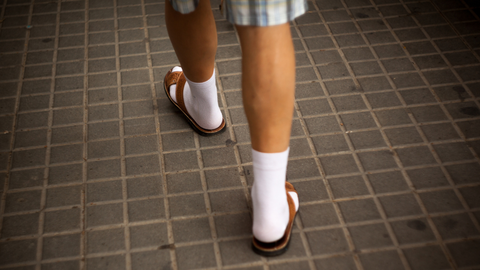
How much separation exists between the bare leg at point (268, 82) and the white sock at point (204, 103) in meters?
0.57

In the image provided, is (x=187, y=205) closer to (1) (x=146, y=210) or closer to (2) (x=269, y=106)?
(1) (x=146, y=210)

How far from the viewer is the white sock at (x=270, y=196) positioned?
4.37 feet

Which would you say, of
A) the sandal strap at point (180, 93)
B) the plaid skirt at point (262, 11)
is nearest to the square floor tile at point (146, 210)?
the sandal strap at point (180, 93)

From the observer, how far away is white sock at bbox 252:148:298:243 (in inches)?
52.4

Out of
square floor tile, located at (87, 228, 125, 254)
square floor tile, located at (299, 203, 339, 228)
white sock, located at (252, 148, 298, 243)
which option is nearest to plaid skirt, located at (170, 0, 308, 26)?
white sock, located at (252, 148, 298, 243)

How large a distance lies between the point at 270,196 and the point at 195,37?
2.36ft

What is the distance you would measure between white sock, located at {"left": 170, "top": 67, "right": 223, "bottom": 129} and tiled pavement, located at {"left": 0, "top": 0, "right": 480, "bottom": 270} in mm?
95

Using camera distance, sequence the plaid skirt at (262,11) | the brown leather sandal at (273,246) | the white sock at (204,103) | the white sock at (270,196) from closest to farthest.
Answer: the plaid skirt at (262,11), the white sock at (270,196), the brown leather sandal at (273,246), the white sock at (204,103)

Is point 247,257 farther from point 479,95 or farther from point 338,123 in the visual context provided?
point 479,95

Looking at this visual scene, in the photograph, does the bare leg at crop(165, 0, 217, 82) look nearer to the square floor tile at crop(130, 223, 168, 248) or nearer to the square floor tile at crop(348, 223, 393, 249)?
the square floor tile at crop(130, 223, 168, 248)

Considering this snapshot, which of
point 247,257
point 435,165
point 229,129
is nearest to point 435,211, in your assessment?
point 435,165

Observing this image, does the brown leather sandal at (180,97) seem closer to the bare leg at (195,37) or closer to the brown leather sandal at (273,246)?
the bare leg at (195,37)

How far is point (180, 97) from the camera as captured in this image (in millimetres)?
2070

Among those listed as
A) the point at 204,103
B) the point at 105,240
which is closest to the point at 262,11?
the point at 204,103
